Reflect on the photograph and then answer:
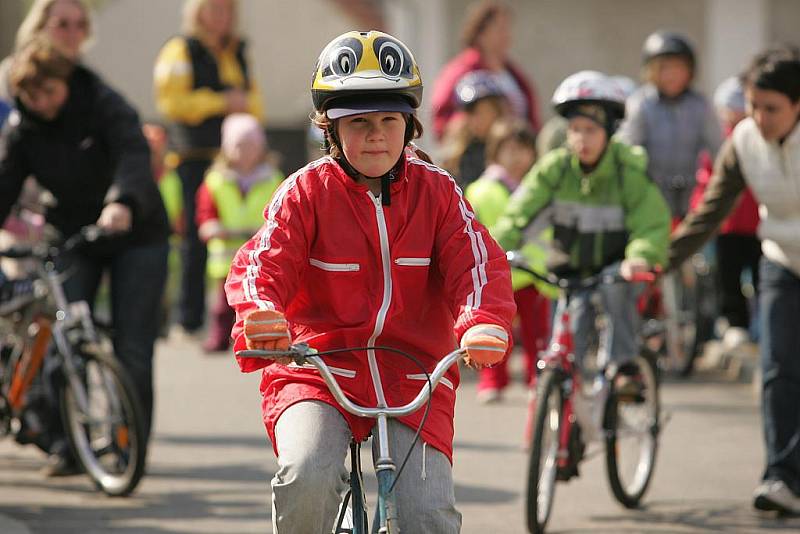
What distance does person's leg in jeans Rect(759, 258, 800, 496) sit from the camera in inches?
309

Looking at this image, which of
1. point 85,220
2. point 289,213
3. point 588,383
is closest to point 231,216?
point 588,383

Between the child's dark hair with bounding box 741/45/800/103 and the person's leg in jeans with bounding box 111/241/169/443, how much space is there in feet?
9.81

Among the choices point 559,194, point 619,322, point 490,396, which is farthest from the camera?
point 490,396

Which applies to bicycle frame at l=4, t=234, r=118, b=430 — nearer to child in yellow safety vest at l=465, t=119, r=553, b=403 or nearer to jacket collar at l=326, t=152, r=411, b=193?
jacket collar at l=326, t=152, r=411, b=193

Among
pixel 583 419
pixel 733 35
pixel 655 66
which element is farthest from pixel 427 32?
pixel 583 419

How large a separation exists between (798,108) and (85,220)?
3435 mm

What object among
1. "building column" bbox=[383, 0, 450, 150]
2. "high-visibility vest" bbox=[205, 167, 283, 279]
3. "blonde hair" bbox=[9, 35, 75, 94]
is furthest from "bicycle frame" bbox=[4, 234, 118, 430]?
"building column" bbox=[383, 0, 450, 150]

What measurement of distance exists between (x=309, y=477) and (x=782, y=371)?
366 centimetres

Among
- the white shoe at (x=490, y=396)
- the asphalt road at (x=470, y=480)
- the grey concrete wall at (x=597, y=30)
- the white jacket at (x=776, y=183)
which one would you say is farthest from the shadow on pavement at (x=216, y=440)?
the grey concrete wall at (x=597, y=30)

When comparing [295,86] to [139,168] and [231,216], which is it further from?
[139,168]

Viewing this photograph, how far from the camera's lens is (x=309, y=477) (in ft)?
15.7

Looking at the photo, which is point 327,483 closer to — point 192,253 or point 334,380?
point 334,380

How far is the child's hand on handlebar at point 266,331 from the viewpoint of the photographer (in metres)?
4.64

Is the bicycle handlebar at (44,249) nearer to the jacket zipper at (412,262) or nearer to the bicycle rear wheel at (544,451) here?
the bicycle rear wheel at (544,451)
